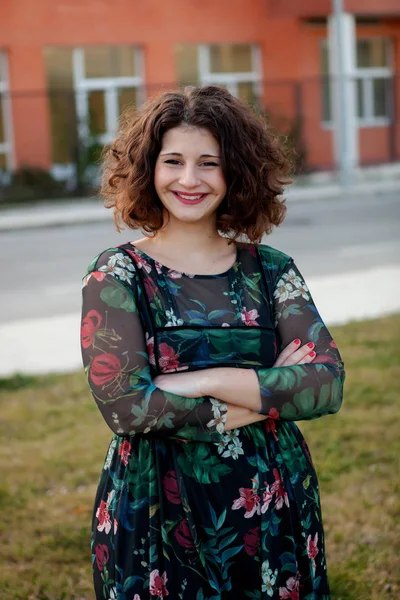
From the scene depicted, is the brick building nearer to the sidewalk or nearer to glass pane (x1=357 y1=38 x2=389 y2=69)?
glass pane (x1=357 y1=38 x2=389 y2=69)

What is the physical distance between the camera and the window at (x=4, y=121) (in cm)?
2232

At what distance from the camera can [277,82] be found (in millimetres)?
24891

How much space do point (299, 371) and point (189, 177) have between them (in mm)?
596

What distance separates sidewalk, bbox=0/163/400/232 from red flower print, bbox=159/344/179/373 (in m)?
15.8

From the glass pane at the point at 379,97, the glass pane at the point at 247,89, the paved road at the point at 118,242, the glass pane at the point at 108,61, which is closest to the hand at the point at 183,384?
the paved road at the point at 118,242

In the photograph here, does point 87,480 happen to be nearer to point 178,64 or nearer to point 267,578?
point 267,578

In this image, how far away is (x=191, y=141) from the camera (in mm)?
2658

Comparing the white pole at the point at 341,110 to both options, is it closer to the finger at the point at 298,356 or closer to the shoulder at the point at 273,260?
the shoulder at the point at 273,260

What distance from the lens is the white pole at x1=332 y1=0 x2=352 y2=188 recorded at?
21688 millimetres

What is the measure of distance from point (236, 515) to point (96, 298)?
0.67 m

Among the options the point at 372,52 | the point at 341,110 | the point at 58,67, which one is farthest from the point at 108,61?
the point at 372,52

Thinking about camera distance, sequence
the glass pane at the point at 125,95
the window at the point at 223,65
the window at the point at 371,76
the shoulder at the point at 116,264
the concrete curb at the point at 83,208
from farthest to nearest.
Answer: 1. the window at the point at 371,76
2. the window at the point at 223,65
3. the glass pane at the point at 125,95
4. the concrete curb at the point at 83,208
5. the shoulder at the point at 116,264

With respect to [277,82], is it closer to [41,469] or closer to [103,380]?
[41,469]

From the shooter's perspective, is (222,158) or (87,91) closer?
(222,158)
